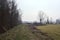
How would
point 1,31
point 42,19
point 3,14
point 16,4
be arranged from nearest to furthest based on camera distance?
point 1,31, point 3,14, point 16,4, point 42,19

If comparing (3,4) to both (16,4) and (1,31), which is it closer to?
(1,31)

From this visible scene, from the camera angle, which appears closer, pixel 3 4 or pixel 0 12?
pixel 0 12

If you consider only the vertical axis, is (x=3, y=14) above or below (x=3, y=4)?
below

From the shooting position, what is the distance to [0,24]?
1075 inches

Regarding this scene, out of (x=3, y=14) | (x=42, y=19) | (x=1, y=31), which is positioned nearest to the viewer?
(x=1, y=31)

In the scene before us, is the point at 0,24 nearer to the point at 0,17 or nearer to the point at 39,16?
the point at 0,17

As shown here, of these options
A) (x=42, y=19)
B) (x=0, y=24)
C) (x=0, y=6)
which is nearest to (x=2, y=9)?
(x=0, y=6)

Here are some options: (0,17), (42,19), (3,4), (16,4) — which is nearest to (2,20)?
(0,17)

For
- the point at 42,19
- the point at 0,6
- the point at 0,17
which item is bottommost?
the point at 42,19

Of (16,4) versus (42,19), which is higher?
(16,4)

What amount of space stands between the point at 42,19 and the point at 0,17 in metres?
113

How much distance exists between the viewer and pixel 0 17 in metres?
27.4

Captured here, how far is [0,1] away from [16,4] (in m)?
25.4

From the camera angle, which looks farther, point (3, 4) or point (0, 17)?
point (3, 4)
